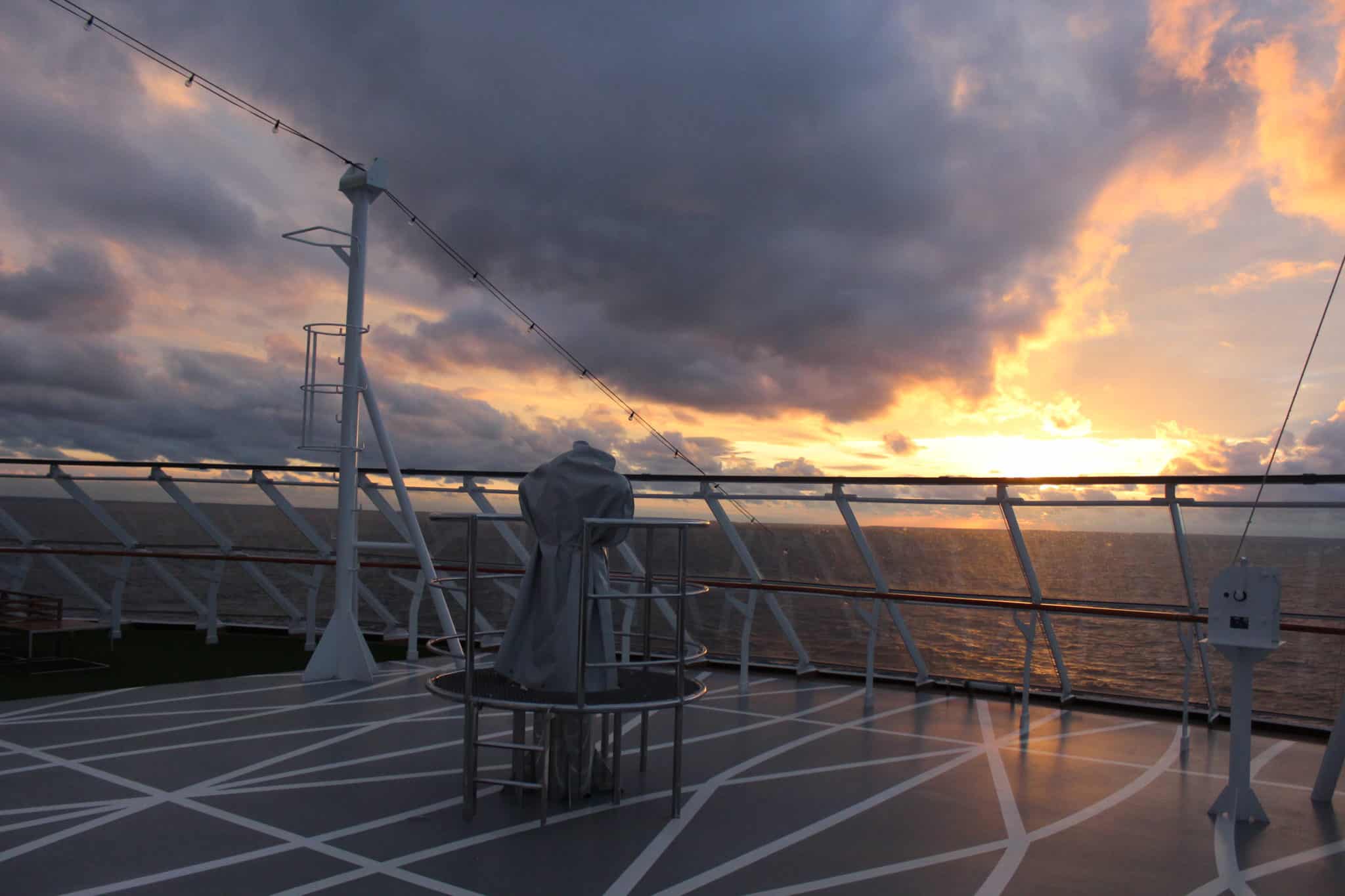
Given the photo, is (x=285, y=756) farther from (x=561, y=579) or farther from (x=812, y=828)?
(x=812, y=828)

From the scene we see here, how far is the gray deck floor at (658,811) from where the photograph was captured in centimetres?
336

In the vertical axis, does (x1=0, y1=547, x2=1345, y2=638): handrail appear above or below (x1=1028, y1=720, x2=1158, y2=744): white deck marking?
above

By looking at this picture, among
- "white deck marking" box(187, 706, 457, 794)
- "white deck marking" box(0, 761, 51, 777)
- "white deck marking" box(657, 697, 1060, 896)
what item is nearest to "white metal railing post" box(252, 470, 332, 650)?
"white deck marking" box(187, 706, 457, 794)

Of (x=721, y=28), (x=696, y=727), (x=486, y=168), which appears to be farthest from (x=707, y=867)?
(x=486, y=168)

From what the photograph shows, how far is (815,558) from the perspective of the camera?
8.06 m

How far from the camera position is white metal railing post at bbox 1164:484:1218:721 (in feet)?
21.8

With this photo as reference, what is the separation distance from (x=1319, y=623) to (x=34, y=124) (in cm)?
1278

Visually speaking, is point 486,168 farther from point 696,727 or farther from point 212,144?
point 696,727

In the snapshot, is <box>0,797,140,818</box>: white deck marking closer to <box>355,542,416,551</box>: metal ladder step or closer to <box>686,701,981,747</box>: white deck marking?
<box>355,542,416,551</box>: metal ladder step

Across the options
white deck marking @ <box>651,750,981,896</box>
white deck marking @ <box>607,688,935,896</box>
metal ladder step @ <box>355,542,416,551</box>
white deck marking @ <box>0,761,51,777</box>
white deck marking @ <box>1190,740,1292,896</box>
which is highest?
metal ladder step @ <box>355,542,416,551</box>

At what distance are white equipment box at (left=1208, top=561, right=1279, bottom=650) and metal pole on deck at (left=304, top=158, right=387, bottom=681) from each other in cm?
619

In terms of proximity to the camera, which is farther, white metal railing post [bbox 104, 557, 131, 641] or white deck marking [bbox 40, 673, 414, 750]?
white metal railing post [bbox 104, 557, 131, 641]

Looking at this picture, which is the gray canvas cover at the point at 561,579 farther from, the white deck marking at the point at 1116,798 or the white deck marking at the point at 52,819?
the white deck marking at the point at 1116,798

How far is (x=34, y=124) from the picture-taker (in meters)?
9.34
